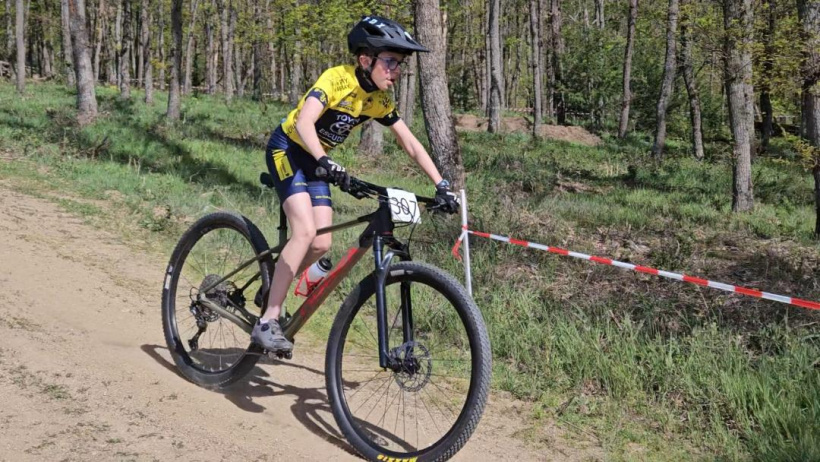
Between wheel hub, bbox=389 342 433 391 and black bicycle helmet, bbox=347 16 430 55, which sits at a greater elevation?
black bicycle helmet, bbox=347 16 430 55

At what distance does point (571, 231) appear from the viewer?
9.07 meters

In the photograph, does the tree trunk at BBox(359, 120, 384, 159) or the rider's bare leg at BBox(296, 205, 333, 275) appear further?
the tree trunk at BBox(359, 120, 384, 159)

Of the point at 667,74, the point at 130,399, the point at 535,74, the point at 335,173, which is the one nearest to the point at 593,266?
the point at 335,173

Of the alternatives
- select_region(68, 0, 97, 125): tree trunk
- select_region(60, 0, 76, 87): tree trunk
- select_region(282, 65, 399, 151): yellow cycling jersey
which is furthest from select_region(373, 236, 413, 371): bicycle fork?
select_region(60, 0, 76, 87): tree trunk

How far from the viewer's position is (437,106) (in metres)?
9.34

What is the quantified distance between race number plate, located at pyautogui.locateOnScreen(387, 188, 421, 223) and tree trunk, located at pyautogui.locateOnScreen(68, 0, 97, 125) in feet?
46.3

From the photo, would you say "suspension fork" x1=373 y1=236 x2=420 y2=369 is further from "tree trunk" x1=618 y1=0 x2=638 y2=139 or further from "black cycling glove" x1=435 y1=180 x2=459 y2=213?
"tree trunk" x1=618 y1=0 x2=638 y2=139

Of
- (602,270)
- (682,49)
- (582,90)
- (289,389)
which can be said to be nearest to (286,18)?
(682,49)

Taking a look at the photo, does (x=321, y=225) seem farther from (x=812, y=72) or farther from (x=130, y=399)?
(x=812, y=72)

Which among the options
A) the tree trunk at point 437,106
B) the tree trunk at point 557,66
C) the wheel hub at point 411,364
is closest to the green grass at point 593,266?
the tree trunk at point 437,106

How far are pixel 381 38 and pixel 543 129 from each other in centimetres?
2603

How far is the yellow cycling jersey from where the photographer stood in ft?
12.3

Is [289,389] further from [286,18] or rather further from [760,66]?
[286,18]

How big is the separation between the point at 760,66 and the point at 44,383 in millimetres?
9855
